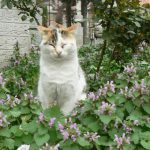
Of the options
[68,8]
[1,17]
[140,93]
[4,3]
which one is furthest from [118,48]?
[140,93]

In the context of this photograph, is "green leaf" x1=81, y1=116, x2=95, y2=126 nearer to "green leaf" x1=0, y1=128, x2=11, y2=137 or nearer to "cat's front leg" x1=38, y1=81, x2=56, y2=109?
"green leaf" x1=0, y1=128, x2=11, y2=137

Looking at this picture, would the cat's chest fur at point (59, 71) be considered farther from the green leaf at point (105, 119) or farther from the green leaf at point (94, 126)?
the green leaf at point (105, 119)

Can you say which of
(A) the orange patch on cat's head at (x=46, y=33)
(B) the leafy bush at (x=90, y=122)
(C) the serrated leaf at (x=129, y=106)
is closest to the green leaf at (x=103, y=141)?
(B) the leafy bush at (x=90, y=122)

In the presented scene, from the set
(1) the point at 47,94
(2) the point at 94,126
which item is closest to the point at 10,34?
(1) the point at 47,94

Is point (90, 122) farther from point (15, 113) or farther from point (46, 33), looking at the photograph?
point (46, 33)

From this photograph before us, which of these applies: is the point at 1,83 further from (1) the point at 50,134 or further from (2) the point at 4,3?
(2) the point at 4,3

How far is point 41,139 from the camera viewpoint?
2879 mm

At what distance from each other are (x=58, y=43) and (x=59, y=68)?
0.78 feet

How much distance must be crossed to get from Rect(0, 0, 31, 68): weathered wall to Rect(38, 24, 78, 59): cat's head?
4.35 meters

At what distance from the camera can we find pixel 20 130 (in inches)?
122

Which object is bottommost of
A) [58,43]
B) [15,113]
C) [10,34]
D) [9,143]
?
[10,34]

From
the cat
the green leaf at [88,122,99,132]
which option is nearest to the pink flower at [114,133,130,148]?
the green leaf at [88,122,99,132]

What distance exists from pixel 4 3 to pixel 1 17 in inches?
107

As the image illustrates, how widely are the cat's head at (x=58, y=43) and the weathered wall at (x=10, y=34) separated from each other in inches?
171
